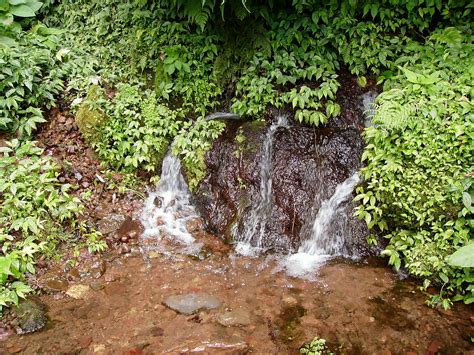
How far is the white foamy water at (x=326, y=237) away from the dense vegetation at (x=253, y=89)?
11.8 inches

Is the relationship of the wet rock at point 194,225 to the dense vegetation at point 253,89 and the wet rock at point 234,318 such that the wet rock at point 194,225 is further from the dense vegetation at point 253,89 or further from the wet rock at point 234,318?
the wet rock at point 234,318

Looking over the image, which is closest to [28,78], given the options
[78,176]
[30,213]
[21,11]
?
[21,11]

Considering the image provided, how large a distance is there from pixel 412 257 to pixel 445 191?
838mm

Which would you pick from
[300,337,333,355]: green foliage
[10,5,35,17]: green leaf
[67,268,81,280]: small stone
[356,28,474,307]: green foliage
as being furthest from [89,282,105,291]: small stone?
[10,5,35,17]: green leaf

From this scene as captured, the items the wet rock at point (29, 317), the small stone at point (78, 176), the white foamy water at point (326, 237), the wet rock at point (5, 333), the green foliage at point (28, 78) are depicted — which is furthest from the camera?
the small stone at point (78, 176)

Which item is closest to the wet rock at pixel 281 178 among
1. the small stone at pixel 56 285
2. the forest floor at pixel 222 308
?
the forest floor at pixel 222 308

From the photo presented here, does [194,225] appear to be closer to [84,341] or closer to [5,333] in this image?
[84,341]

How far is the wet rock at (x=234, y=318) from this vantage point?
401cm

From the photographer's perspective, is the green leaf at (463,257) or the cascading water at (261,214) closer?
the green leaf at (463,257)

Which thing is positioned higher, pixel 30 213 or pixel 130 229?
pixel 30 213

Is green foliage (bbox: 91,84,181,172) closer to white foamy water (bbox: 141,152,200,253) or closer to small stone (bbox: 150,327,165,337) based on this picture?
white foamy water (bbox: 141,152,200,253)

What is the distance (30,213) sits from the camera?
470 centimetres

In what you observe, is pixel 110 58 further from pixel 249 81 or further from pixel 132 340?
pixel 132 340

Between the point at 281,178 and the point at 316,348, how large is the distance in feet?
8.09
